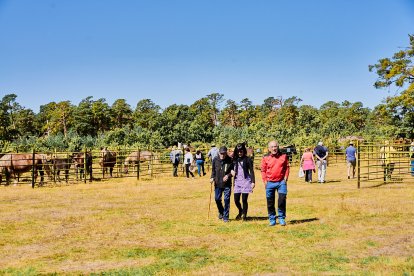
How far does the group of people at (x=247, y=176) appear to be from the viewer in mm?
9469

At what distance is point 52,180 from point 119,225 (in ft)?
42.2

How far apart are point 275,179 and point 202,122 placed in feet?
253

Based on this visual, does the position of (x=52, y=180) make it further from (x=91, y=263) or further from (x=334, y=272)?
(x=334, y=272)

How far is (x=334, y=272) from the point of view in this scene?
5969 millimetres

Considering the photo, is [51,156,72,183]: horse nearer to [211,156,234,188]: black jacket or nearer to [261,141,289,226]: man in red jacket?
[211,156,234,188]: black jacket

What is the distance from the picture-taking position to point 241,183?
10078 millimetres

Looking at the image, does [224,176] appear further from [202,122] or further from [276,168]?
[202,122]

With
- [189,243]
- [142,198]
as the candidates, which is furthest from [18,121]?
[189,243]

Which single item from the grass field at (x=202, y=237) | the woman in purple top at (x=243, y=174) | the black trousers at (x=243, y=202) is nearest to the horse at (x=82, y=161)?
the grass field at (x=202, y=237)

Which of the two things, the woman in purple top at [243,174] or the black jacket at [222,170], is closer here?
the woman in purple top at [243,174]

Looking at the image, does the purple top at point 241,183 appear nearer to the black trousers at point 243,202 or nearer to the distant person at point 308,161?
the black trousers at point 243,202

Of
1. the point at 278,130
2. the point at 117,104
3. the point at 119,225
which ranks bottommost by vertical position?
the point at 119,225

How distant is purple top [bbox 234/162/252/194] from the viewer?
10.0m

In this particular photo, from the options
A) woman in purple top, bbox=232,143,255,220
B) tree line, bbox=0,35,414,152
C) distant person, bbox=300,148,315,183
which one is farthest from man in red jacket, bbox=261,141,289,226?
tree line, bbox=0,35,414,152
